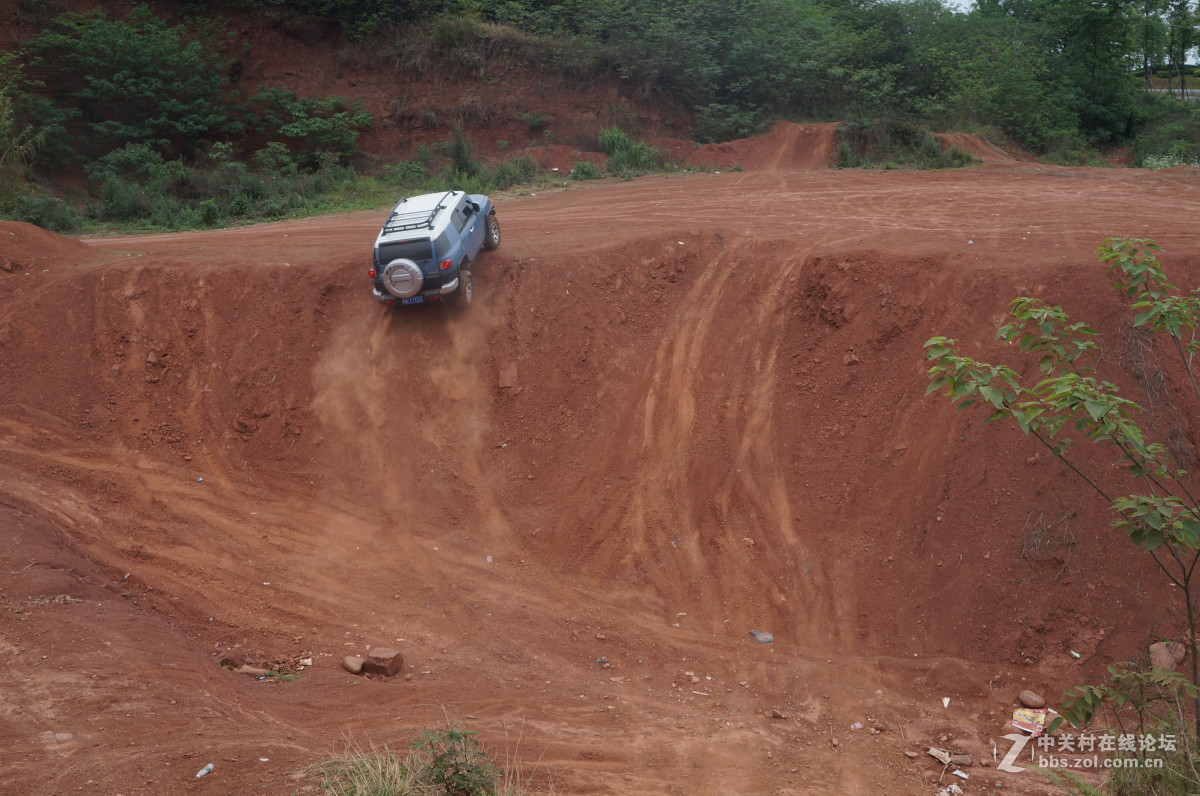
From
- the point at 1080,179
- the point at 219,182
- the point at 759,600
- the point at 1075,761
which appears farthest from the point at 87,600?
the point at 1080,179

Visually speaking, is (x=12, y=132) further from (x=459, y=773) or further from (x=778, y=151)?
(x=459, y=773)

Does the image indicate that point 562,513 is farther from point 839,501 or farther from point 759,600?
point 839,501

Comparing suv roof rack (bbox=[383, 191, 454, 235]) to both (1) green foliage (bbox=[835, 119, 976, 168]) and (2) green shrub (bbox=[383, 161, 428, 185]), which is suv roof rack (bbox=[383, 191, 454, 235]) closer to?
(2) green shrub (bbox=[383, 161, 428, 185])

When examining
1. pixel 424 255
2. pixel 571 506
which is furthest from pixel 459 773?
pixel 424 255

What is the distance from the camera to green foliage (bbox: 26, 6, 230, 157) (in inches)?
896

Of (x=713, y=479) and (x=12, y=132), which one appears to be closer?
(x=713, y=479)

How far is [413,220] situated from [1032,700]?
9468 millimetres

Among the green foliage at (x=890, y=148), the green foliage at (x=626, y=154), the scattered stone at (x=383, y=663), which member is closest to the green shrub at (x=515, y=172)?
the green foliage at (x=626, y=154)

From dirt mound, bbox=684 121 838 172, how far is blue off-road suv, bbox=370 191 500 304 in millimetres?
11305

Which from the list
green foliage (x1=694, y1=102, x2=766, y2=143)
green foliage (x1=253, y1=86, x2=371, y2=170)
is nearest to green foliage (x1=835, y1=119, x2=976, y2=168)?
green foliage (x1=694, y1=102, x2=766, y2=143)

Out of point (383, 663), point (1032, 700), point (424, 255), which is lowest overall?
point (1032, 700)

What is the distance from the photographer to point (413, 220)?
12.1 meters

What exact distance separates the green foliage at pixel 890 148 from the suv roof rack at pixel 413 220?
39.1 ft

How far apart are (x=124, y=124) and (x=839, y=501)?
2228 cm
